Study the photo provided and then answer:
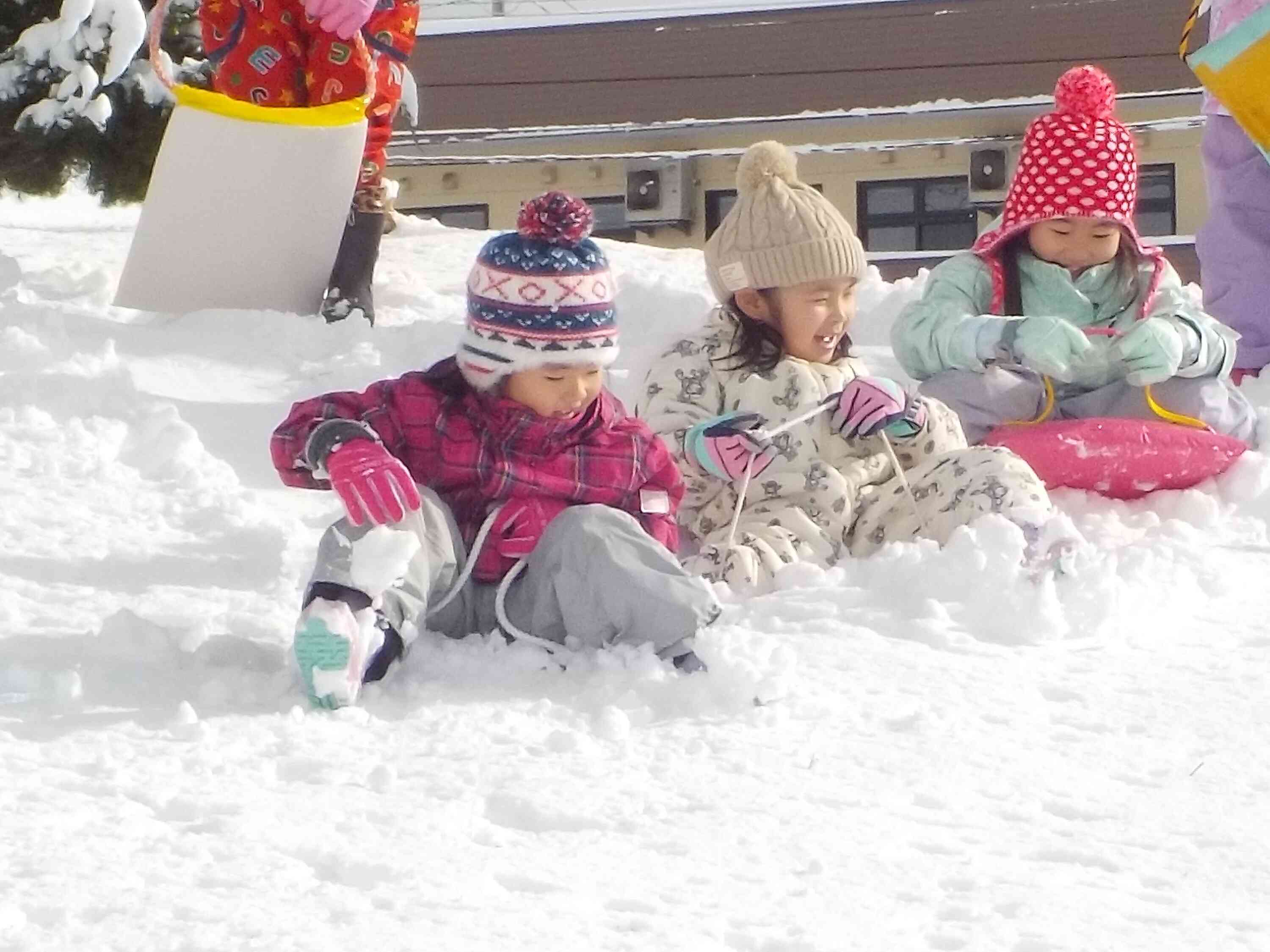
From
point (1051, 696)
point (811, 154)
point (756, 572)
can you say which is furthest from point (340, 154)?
point (811, 154)

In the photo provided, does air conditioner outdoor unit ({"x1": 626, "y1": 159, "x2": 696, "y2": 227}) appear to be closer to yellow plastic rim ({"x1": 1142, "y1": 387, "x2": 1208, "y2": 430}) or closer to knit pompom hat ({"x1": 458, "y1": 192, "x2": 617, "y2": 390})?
yellow plastic rim ({"x1": 1142, "y1": 387, "x2": 1208, "y2": 430})

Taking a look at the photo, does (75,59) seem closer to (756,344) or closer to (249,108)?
(249,108)

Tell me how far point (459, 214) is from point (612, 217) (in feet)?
3.77

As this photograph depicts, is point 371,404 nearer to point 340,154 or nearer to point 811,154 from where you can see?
point 340,154

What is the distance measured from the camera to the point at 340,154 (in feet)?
17.7

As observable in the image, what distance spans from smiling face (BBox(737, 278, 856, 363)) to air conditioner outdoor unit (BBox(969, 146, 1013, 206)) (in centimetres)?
906

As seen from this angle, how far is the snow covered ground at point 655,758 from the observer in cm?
194

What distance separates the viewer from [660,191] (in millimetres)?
13281

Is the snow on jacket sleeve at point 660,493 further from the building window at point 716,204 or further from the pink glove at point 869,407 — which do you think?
the building window at point 716,204

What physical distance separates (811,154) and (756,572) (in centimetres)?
1009

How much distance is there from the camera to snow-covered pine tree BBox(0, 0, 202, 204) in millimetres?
6188

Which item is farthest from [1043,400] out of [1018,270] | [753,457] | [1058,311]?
[753,457]

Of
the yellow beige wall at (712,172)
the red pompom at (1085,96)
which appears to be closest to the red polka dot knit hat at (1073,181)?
the red pompom at (1085,96)

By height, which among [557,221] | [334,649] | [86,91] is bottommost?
[334,649]
